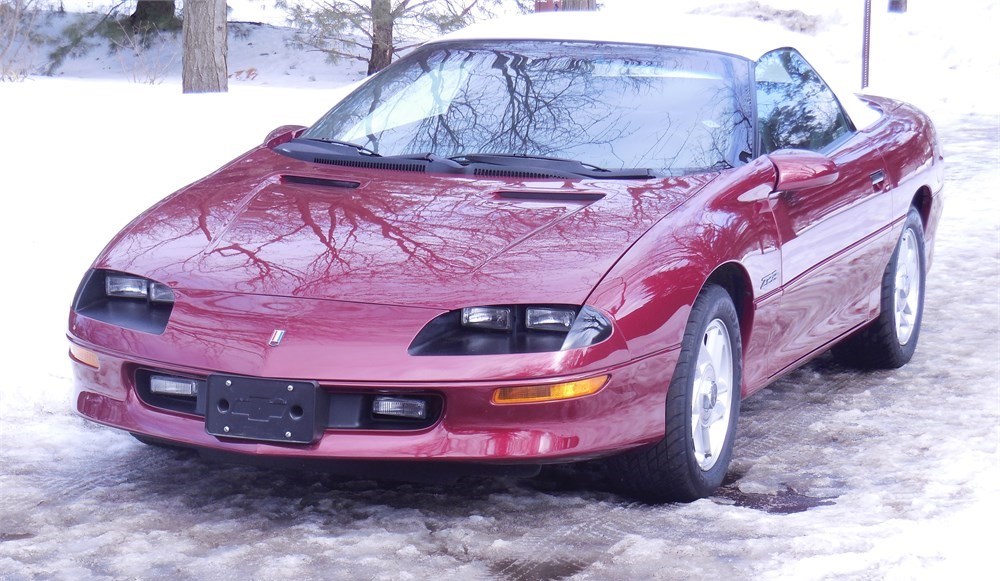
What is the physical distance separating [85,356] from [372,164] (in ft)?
3.94

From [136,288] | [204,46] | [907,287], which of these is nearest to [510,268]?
[136,288]

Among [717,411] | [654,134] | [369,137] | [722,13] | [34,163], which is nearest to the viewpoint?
[717,411]

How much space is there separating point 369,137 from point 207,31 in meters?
7.82

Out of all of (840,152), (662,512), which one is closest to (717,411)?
(662,512)

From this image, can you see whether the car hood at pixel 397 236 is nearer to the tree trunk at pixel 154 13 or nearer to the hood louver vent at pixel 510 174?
the hood louver vent at pixel 510 174

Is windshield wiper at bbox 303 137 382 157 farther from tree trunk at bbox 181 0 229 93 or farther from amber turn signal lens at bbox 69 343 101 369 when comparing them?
tree trunk at bbox 181 0 229 93

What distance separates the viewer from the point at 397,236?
3830 millimetres

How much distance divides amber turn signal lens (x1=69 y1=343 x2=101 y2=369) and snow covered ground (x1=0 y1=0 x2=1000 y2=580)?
1.43 ft

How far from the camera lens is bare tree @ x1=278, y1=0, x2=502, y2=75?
17.8 meters

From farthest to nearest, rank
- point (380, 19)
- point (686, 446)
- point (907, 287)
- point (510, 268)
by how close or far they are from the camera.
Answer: point (380, 19) < point (907, 287) < point (686, 446) < point (510, 268)

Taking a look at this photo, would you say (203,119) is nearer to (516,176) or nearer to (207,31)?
(207,31)

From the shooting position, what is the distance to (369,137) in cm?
476

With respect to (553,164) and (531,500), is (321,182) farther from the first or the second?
(531,500)

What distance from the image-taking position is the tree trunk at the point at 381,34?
18172 mm
